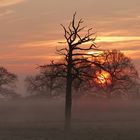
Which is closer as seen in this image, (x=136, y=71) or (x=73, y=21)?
(x=73, y=21)

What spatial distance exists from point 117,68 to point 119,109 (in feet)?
50.7

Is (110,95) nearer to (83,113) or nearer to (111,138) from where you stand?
(83,113)

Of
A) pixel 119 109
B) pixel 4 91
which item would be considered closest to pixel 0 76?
pixel 4 91

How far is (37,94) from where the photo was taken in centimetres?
10269

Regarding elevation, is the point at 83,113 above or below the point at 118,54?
below

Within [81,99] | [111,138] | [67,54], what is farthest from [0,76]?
[111,138]

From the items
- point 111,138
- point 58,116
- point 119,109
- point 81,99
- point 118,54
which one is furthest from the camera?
point 118,54

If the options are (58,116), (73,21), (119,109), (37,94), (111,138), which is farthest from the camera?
(37,94)

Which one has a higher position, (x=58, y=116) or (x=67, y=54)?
(x=67, y=54)

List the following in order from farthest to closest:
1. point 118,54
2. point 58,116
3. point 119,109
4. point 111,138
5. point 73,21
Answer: point 118,54 < point 119,109 < point 58,116 < point 73,21 < point 111,138

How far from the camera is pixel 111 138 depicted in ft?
106

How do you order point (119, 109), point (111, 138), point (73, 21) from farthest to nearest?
point (119, 109)
point (73, 21)
point (111, 138)

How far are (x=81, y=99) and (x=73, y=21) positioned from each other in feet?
142

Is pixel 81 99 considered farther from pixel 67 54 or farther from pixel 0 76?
pixel 67 54
